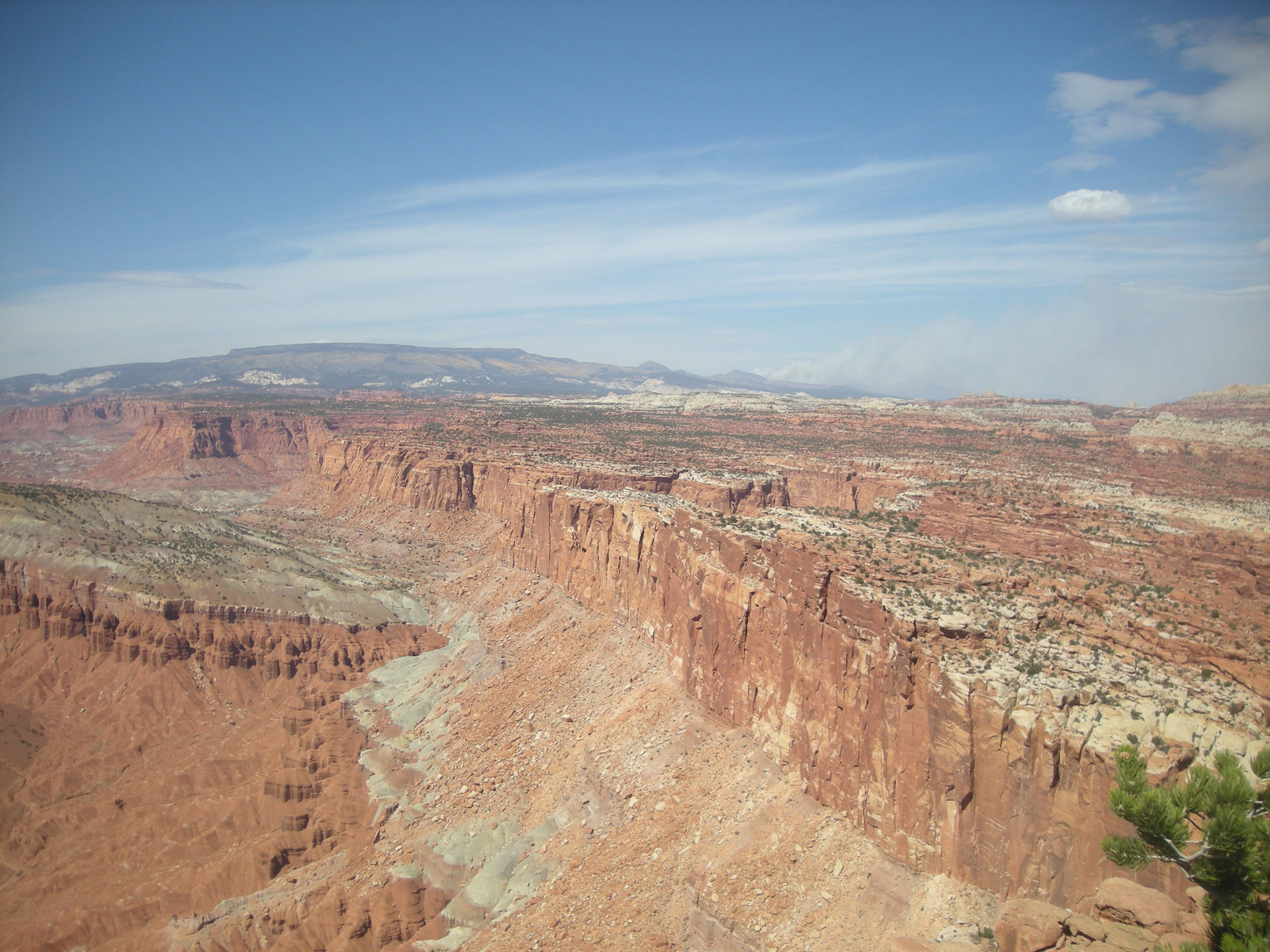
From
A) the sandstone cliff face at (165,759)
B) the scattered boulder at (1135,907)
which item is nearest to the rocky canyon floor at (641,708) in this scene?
the scattered boulder at (1135,907)

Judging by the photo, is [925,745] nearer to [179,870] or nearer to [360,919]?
[360,919]

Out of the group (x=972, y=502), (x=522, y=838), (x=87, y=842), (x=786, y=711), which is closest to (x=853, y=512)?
(x=972, y=502)

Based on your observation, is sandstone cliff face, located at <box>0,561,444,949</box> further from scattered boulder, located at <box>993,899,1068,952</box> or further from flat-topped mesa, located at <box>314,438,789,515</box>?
scattered boulder, located at <box>993,899,1068,952</box>

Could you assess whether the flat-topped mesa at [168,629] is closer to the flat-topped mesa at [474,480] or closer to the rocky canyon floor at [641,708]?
the rocky canyon floor at [641,708]

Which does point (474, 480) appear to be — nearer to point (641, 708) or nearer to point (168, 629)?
point (168, 629)

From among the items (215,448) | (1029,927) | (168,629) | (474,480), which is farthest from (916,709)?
(215,448)
